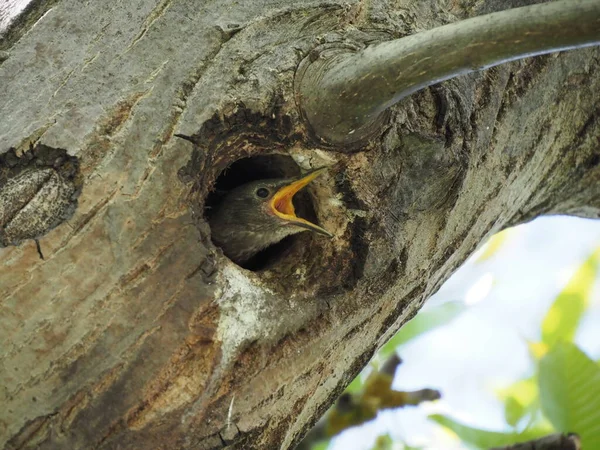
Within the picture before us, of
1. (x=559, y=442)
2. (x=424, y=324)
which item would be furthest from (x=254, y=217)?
(x=559, y=442)

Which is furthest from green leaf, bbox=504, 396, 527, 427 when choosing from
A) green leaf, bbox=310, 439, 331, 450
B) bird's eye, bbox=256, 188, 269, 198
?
bird's eye, bbox=256, 188, 269, 198

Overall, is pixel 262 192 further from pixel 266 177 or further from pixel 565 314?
pixel 565 314

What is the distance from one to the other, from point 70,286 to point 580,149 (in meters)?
2.21

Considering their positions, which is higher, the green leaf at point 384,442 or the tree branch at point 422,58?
the tree branch at point 422,58

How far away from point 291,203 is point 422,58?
1.66m

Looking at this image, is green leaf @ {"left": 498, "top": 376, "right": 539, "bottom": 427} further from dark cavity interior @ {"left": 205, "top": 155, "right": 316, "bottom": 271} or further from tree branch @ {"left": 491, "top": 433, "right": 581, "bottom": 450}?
dark cavity interior @ {"left": 205, "top": 155, "right": 316, "bottom": 271}

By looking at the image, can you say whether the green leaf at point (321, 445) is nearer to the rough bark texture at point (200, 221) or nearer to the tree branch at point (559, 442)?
the rough bark texture at point (200, 221)

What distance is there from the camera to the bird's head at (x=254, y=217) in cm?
320

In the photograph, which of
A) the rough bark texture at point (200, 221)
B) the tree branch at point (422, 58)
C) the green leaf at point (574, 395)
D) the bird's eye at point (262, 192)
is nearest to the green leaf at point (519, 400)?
the green leaf at point (574, 395)

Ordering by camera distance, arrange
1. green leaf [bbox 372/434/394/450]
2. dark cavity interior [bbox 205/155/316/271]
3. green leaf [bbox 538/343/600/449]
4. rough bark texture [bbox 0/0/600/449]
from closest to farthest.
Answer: rough bark texture [bbox 0/0/600/449]
green leaf [bbox 538/343/600/449]
dark cavity interior [bbox 205/155/316/271]
green leaf [bbox 372/434/394/450]

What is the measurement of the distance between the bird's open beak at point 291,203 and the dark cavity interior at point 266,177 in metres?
0.05

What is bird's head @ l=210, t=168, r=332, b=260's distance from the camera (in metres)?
3.20

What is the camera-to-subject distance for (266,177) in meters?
3.57

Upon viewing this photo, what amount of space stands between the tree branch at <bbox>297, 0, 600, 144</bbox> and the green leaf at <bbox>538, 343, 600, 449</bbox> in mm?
1221
